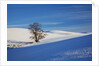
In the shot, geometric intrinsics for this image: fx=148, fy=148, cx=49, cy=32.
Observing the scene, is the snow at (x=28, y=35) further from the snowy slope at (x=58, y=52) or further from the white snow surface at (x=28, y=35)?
the snowy slope at (x=58, y=52)

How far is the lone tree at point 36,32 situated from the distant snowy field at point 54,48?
100 millimetres

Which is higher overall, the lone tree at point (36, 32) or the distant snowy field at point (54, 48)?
the lone tree at point (36, 32)

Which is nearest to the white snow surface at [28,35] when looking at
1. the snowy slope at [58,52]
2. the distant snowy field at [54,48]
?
the distant snowy field at [54,48]

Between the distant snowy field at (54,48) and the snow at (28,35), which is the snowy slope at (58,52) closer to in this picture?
the distant snowy field at (54,48)

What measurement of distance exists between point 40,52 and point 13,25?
1.04m

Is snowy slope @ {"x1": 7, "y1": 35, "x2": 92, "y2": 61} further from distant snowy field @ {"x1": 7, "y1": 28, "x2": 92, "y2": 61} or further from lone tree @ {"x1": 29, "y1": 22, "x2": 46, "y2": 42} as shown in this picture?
lone tree @ {"x1": 29, "y1": 22, "x2": 46, "y2": 42}

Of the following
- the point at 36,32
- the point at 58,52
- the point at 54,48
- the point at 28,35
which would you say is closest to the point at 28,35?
the point at 28,35

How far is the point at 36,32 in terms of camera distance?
4.06 metres

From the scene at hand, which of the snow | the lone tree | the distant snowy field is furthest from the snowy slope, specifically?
the lone tree

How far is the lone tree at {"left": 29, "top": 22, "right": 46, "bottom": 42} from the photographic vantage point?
4.03 metres

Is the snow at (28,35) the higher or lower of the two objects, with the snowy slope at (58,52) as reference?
higher

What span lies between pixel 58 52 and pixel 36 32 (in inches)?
31.9

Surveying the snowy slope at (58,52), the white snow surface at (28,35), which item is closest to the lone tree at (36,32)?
the white snow surface at (28,35)

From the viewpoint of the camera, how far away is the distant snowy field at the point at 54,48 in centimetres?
396
